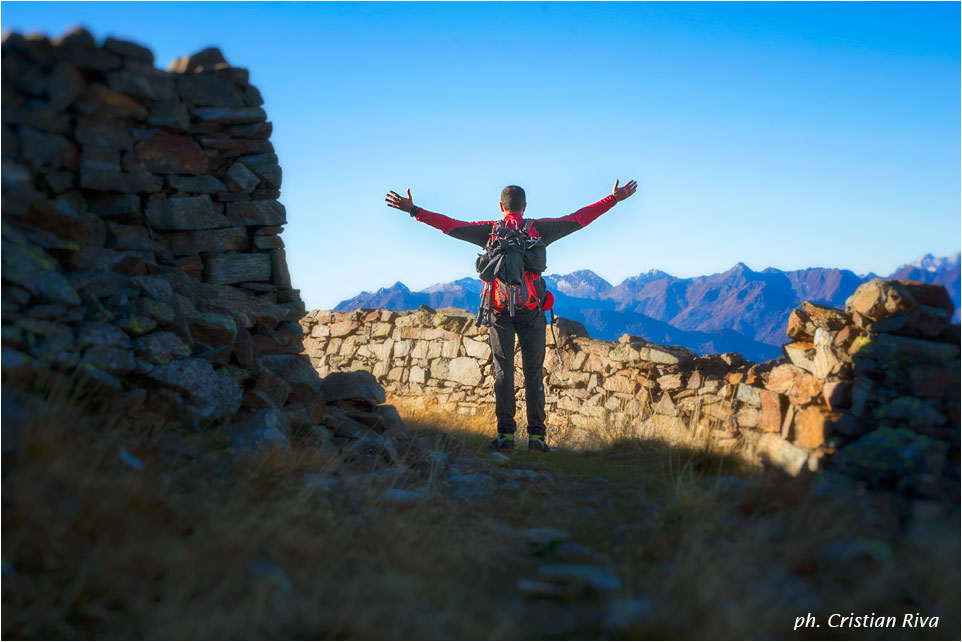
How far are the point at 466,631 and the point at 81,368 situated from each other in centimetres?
260

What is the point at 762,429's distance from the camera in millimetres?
5062

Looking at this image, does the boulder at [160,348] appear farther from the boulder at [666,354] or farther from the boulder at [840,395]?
the boulder at [666,354]

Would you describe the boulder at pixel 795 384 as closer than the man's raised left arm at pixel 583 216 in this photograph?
Yes

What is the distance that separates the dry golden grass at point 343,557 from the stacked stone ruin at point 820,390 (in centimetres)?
53

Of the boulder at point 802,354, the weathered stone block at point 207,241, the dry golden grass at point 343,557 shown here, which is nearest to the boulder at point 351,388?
the weathered stone block at point 207,241

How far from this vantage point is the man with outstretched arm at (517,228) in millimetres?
6238

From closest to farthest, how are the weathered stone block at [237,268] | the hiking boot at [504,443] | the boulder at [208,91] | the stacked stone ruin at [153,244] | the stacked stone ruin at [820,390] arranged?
the stacked stone ruin at [820,390] → the stacked stone ruin at [153,244] → the boulder at [208,91] → the weathered stone block at [237,268] → the hiking boot at [504,443]

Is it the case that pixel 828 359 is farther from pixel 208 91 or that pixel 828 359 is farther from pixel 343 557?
pixel 208 91

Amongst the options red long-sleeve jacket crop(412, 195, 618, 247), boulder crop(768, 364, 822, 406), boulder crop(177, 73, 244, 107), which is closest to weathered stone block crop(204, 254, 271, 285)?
boulder crop(177, 73, 244, 107)

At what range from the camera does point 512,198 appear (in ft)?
20.7

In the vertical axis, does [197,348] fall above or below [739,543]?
above

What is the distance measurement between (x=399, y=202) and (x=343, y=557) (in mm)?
3739

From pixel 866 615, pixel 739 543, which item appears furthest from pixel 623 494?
pixel 866 615

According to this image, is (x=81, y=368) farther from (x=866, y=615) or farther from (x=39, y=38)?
(x=866, y=615)
